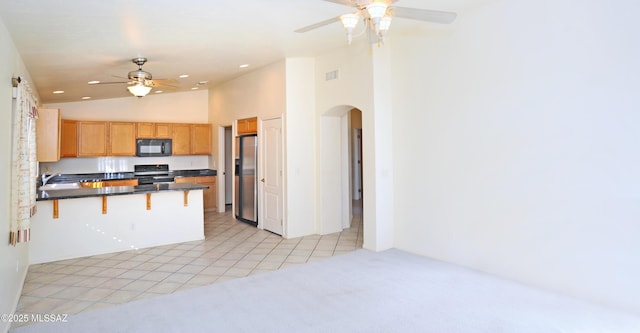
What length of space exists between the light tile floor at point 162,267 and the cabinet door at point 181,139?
2977 millimetres

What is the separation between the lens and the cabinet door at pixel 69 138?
692 cm

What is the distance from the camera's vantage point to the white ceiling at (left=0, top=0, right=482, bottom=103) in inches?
117

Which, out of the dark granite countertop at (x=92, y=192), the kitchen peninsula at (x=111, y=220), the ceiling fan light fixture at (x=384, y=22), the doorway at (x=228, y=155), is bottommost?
the kitchen peninsula at (x=111, y=220)

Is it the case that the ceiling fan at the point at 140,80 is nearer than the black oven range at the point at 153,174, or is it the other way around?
the ceiling fan at the point at 140,80

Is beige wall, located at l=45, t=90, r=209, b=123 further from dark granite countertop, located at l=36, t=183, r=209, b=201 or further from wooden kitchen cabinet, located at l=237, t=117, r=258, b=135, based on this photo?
dark granite countertop, located at l=36, t=183, r=209, b=201

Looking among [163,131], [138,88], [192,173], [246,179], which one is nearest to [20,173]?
[138,88]

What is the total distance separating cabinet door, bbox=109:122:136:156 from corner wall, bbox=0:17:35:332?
440 cm

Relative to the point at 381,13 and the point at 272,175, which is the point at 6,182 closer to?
the point at 381,13

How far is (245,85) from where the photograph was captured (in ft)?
22.2

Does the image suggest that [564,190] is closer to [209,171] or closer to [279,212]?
[279,212]

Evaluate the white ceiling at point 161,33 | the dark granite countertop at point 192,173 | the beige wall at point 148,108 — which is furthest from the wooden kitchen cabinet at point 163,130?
the white ceiling at point 161,33

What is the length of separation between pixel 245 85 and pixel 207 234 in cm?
290

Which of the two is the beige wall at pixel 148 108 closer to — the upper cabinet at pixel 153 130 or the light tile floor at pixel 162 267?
the upper cabinet at pixel 153 130

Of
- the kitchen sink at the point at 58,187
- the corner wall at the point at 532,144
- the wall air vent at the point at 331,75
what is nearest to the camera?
the corner wall at the point at 532,144
